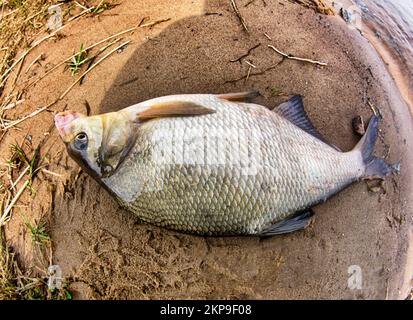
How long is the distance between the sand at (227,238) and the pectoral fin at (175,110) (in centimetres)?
47

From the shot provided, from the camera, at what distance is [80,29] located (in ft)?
10.4

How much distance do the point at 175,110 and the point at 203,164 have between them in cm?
39

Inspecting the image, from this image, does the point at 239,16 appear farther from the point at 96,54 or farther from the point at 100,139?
the point at 100,139

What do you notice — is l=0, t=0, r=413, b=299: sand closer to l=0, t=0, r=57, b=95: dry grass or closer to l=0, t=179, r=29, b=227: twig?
l=0, t=179, r=29, b=227: twig

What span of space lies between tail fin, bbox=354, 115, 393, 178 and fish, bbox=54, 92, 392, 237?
0.36 metres

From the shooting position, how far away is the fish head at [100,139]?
8.36 feet

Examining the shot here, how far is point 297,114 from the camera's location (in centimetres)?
287

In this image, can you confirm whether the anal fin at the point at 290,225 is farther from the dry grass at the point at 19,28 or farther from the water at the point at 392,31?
the dry grass at the point at 19,28

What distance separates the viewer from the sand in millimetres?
2898

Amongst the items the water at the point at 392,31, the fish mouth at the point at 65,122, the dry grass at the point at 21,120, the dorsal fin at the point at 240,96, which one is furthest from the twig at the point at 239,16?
the fish mouth at the point at 65,122

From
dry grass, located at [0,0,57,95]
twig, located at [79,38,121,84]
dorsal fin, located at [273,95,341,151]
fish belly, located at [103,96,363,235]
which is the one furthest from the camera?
dry grass, located at [0,0,57,95]

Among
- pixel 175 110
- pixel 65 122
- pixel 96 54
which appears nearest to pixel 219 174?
pixel 175 110

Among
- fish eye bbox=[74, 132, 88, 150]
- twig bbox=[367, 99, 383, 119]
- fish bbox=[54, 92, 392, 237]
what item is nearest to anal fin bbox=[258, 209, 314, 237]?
fish bbox=[54, 92, 392, 237]
